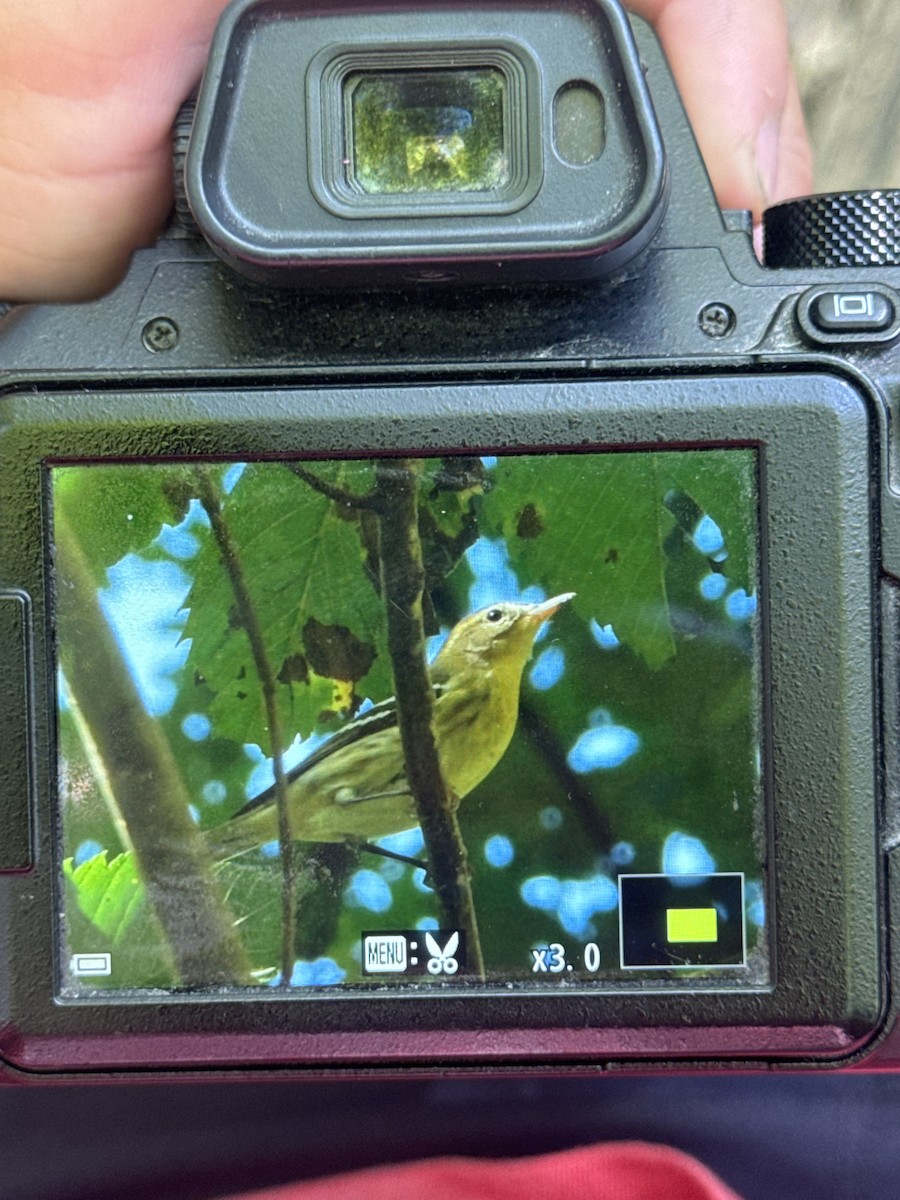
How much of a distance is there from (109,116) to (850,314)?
0.33 meters

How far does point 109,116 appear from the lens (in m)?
0.48

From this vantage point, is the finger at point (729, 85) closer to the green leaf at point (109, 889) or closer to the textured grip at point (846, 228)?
the textured grip at point (846, 228)

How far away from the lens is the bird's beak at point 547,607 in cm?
46

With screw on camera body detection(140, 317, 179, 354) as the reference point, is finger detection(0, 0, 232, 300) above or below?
above

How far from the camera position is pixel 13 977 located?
1.54 feet

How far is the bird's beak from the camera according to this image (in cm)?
46

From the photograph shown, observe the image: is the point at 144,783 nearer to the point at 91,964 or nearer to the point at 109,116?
the point at 91,964

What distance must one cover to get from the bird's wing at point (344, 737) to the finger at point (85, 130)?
0.24m

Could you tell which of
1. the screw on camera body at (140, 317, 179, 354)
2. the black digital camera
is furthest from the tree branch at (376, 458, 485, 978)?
the screw on camera body at (140, 317, 179, 354)

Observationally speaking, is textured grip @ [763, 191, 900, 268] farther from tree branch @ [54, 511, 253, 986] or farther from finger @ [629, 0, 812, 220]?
tree branch @ [54, 511, 253, 986]

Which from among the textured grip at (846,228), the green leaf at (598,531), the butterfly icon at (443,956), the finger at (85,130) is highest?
the finger at (85,130)

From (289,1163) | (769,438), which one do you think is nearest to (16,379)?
(769,438)

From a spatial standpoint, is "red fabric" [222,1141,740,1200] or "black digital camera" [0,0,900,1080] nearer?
"black digital camera" [0,0,900,1080]

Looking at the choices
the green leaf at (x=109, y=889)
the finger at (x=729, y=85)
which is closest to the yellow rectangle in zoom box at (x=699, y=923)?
the green leaf at (x=109, y=889)
